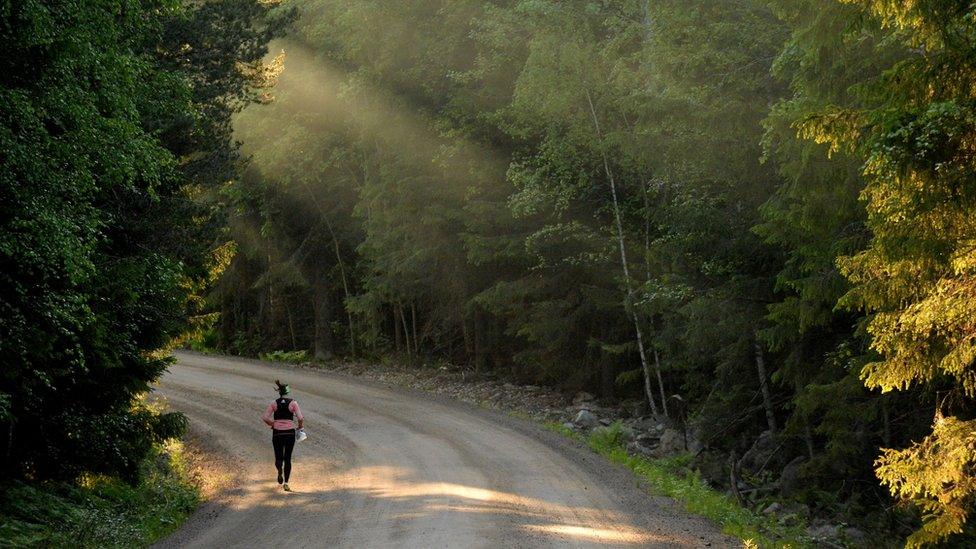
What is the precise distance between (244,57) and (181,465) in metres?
7.95

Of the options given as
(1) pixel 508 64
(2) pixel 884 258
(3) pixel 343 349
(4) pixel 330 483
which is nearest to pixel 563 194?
(1) pixel 508 64

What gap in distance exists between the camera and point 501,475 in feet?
47.5

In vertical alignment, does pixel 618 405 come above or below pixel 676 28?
below

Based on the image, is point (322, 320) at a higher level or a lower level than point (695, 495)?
higher

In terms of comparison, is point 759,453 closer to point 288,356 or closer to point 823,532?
point 823,532

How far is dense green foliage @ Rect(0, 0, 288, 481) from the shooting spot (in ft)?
27.7

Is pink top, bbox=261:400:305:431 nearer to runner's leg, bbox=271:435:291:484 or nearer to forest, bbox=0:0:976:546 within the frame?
runner's leg, bbox=271:435:291:484

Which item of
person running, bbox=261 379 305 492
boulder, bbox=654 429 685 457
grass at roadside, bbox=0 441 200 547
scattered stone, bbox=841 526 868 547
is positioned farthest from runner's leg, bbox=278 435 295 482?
scattered stone, bbox=841 526 868 547

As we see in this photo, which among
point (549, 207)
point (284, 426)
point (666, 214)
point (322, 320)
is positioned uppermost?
point (549, 207)

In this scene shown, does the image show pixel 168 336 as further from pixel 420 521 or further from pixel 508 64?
pixel 508 64

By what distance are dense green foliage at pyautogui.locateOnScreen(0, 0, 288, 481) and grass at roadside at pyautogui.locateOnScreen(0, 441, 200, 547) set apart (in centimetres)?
46

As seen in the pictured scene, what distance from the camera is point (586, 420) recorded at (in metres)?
21.0

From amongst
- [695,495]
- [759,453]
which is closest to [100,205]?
[695,495]

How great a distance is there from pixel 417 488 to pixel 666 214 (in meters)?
7.96
